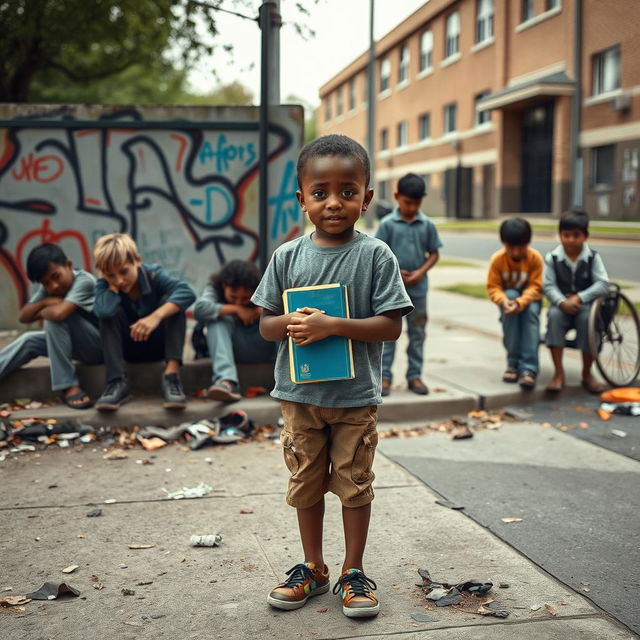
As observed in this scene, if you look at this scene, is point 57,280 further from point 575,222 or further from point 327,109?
point 327,109

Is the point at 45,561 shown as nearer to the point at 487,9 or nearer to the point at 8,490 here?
the point at 8,490

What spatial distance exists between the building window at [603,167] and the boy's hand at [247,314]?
19.9 meters

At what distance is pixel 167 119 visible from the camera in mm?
7211

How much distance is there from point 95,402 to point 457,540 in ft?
9.82

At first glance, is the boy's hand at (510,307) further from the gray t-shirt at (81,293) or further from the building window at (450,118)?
the building window at (450,118)

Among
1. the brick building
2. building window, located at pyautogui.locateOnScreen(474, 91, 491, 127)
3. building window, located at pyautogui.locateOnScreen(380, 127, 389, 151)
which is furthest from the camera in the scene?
building window, located at pyautogui.locateOnScreen(380, 127, 389, 151)

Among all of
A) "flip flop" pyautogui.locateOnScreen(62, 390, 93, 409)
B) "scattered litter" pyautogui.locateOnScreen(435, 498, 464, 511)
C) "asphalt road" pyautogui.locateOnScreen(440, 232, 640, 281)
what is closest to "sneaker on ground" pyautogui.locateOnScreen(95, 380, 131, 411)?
"flip flop" pyautogui.locateOnScreen(62, 390, 93, 409)

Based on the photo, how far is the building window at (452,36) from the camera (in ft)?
110

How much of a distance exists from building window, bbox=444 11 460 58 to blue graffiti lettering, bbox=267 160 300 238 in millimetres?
29310

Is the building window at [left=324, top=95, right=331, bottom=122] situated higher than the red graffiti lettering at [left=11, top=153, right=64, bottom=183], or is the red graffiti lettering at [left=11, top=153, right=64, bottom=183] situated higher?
the building window at [left=324, top=95, right=331, bottom=122]

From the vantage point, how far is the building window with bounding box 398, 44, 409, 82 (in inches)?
1558

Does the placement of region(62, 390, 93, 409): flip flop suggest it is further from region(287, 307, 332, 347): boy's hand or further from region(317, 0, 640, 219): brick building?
region(317, 0, 640, 219): brick building

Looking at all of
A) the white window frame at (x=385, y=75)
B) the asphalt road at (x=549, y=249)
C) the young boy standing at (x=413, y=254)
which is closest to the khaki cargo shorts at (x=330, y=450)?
the young boy standing at (x=413, y=254)

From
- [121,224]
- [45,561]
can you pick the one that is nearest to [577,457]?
[45,561]
